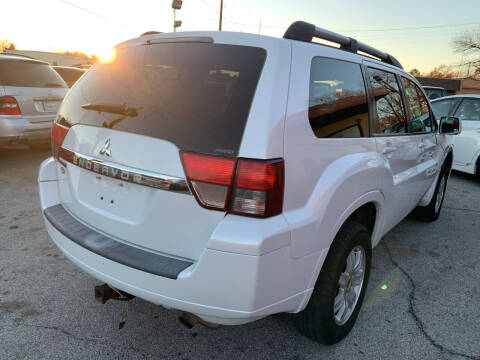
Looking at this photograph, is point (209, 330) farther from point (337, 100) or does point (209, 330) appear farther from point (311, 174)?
point (337, 100)

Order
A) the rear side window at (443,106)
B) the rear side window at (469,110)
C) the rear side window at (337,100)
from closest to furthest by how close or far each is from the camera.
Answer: the rear side window at (337,100) < the rear side window at (469,110) < the rear side window at (443,106)

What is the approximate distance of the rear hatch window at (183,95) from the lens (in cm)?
161

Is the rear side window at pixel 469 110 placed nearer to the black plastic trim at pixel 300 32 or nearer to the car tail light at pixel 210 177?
the black plastic trim at pixel 300 32

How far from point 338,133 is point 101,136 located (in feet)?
4.13

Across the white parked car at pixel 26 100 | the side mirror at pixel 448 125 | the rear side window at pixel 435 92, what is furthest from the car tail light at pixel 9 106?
the rear side window at pixel 435 92

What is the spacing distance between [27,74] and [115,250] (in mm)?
5164

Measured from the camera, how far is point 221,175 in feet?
5.14

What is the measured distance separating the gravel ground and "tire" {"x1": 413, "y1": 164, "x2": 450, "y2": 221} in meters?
0.87

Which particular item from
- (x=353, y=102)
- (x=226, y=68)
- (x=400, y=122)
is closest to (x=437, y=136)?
(x=400, y=122)

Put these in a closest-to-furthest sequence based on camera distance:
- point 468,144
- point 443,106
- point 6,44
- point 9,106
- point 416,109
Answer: point 416,109
point 9,106
point 468,144
point 443,106
point 6,44

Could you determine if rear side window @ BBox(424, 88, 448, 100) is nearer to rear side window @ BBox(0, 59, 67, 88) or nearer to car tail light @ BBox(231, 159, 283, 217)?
rear side window @ BBox(0, 59, 67, 88)

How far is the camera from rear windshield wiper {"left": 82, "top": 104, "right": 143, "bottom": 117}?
1836 millimetres

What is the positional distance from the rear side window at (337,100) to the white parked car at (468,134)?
17.9 ft

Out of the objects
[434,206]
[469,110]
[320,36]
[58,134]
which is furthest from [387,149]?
[469,110]
